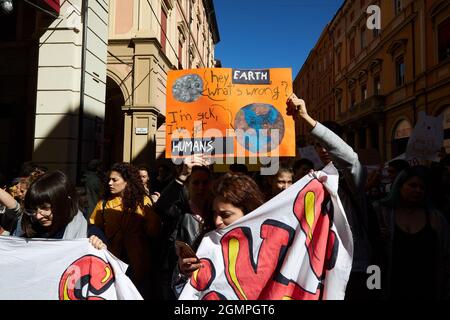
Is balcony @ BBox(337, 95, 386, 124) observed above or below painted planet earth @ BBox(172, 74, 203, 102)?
above

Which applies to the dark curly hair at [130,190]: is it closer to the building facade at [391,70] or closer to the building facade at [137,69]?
the building facade at [137,69]

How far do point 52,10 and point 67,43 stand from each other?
52cm

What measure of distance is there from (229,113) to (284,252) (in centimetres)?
251

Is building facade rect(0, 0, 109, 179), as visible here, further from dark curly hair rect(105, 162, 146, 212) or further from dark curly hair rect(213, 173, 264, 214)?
dark curly hair rect(213, 173, 264, 214)

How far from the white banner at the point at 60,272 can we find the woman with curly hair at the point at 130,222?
2.40ft

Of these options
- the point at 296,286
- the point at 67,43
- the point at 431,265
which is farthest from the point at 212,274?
the point at 67,43

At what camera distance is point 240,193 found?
1971mm

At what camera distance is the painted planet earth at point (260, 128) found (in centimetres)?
389

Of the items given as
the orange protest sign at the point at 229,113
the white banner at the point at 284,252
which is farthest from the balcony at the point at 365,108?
the white banner at the point at 284,252

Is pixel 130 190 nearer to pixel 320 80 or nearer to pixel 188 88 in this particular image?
pixel 188 88

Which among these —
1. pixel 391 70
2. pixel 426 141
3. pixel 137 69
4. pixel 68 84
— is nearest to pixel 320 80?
pixel 391 70

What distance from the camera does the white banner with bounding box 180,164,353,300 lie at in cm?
182

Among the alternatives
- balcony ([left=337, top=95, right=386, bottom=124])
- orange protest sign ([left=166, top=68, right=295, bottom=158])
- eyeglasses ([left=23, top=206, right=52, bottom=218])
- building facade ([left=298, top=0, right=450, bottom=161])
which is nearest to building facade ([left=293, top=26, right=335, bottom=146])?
building facade ([left=298, top=0, right=450, bottom=161])

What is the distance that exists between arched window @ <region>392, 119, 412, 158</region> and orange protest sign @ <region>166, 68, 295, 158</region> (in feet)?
57.5
